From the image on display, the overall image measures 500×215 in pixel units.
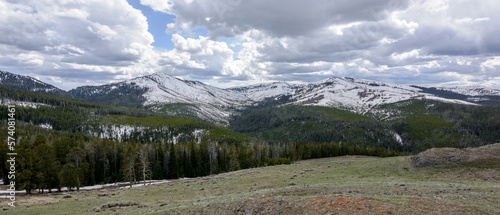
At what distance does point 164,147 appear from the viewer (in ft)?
329

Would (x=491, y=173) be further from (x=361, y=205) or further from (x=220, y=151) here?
(x=220, y=151)

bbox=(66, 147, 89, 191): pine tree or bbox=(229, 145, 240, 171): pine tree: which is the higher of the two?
bbox=(66, 147, 89, 191): pine tree

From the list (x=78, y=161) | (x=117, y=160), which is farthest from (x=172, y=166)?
(x=78, y=161)

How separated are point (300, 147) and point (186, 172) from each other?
58.6 m

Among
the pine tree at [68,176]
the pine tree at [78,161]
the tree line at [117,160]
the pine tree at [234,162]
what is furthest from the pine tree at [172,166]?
the pine tree at [68,176]

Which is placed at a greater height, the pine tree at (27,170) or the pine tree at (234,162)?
the pine tree at (27,170)

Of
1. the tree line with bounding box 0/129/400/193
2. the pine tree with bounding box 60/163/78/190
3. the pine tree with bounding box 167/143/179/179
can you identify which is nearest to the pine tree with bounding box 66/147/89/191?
the tree line with bounding box 0/129/400/193

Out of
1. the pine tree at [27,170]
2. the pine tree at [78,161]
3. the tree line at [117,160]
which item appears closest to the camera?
the pine tree at [27,170]

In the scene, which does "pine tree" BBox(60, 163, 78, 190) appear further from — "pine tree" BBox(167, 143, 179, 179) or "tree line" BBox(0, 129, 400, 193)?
"pine tree" BBox(167, 143, 179, 179)

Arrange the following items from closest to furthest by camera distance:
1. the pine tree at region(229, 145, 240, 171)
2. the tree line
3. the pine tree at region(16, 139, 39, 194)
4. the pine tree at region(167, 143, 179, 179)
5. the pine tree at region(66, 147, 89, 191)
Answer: the pine tree at region(16, 139, 39, 194) → the tree line → the pine tree at region(66, 147, 89, 191) → the pine tree at region(167, 143, 179, 179) → the pine tree at region(229, 145, 240, 171)

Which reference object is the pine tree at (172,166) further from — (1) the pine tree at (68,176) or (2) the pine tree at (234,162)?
(1) the pine tree at (68,176)

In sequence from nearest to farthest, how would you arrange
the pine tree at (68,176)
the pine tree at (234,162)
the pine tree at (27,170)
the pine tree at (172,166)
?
the pine tree at (27,170)
the pine tree at (68,176)
the pine tree at (172,166)
the pine tree at (234,162)

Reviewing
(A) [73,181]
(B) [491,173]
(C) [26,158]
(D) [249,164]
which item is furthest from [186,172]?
(B) [491,173]

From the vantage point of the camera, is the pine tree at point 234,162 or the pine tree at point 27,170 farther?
the pine tree at point 234,162
